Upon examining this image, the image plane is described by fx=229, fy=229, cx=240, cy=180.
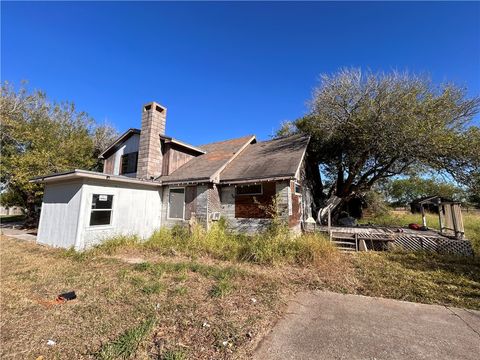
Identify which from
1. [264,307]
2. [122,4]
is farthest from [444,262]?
[122,4]

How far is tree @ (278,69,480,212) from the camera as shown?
1045cm

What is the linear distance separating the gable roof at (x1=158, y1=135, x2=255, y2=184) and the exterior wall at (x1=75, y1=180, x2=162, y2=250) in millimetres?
1293

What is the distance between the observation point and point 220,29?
39.1 feet

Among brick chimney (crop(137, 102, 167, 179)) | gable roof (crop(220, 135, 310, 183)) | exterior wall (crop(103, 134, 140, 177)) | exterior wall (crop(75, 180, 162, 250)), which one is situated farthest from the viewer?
exterior wall (crop(103, 134, 140, 177))

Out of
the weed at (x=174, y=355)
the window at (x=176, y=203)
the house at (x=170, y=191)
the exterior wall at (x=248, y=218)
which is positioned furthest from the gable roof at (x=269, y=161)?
the weed at (x=174, y=355)

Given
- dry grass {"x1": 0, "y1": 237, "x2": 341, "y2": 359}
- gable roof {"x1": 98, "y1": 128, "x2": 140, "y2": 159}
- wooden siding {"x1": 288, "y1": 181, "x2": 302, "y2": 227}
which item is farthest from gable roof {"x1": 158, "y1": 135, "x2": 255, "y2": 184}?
dry grass {"x1": 0, "y1": 237, "x2": 341, "y2": 359}

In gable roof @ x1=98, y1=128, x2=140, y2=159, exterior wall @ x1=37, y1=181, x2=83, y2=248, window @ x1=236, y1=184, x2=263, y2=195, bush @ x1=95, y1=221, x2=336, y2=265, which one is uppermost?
gable roof @ x1=98, y1=128, x2=140, y2=159

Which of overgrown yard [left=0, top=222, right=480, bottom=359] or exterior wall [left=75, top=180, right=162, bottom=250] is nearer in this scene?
overgrown yard [left=0, top=222, right=480, bottom=359]

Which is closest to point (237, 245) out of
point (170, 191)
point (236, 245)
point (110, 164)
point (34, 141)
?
point (236, 245)

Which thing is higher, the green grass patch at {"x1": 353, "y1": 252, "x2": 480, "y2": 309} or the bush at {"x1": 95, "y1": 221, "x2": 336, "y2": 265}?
the bush at {"x1": 95, "y1": 221, "x2": 336, "y2": 265}

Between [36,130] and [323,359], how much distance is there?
19.7 m

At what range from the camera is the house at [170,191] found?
906 centimetres

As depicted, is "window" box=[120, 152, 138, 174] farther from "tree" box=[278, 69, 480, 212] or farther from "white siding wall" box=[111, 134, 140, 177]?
"tree" box=[278, 69, 480, 212]

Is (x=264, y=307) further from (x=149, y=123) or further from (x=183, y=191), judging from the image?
(x=149, y=123)
